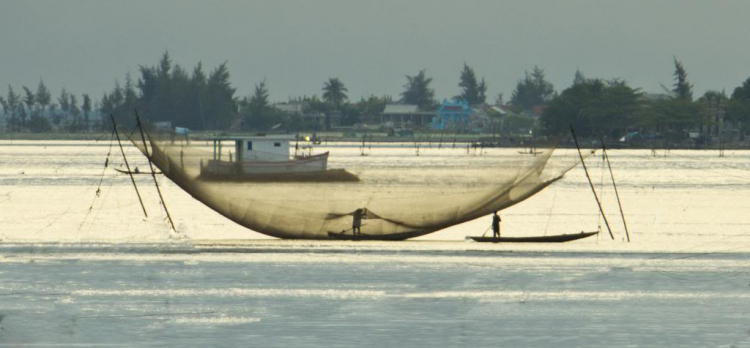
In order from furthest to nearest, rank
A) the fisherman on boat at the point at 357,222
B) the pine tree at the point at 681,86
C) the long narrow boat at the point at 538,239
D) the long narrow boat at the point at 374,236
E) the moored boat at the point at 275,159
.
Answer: the pine tree at the point at 681,86 → the moored boat at the point at 275,159 → the long narrow boat at the point at 538,239 → the long narrow boat at the point at 374,236 → the fisherman on boat at the point at 357,222

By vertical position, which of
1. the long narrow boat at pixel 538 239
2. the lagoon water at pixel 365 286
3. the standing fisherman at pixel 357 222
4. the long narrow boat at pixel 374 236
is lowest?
the lagoon water at pixel 365 286

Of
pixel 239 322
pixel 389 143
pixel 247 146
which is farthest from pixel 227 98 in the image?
pixel 239 322

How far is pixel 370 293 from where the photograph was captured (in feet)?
62.6

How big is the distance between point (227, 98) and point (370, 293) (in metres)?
177

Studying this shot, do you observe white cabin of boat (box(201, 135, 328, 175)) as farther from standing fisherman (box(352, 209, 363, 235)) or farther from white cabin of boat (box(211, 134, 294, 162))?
standing fisherman (box(352, 209, 363, 235))

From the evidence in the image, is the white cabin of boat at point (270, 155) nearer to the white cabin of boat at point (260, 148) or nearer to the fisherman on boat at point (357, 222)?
the white cabin of boat at point (260, 148)

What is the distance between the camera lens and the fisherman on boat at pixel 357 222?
23812mm

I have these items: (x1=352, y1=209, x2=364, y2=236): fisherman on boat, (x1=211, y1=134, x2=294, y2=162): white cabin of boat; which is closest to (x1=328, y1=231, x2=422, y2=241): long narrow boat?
(x1=352, y1=209, x2=364, y2=236): fisherman on boat

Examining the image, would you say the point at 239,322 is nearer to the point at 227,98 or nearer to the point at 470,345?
the point at 470,345

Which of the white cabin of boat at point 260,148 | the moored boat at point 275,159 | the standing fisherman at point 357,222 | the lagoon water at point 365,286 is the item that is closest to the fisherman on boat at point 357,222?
the standing fisherman at point 357,222

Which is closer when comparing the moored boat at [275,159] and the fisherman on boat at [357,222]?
the fisherman on boat at [357,222]

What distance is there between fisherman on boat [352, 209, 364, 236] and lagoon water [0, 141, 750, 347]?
571mm

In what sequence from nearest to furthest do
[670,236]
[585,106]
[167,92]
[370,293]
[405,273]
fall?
[370,293] → [405,273] → [670,236] → [585,106] → [167,92]

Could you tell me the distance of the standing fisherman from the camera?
23812 millimetres
